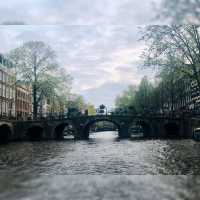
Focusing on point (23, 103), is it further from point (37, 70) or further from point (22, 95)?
point (37, 70)

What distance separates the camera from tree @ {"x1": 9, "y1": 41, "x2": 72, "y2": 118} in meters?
24.1

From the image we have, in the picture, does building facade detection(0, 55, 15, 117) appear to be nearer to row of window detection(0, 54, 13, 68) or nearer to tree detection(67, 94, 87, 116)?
row of window detection(0, 54, 13, 68)

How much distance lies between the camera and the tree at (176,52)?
1753 cm

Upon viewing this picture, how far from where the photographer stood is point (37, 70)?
2770 cm

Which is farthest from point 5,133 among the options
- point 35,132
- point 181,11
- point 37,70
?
point 181,11

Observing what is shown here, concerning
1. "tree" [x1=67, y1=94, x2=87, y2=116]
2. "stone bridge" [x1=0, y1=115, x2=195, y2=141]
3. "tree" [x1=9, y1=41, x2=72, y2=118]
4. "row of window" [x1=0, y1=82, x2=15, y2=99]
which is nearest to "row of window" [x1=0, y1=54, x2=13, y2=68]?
"tree" [x1=9, y1=41, x2=72, y2=118]

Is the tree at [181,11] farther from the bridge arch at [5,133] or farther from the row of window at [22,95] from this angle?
the row of window at [22,95]

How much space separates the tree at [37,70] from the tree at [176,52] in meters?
6.70

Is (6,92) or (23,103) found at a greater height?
(6,92)

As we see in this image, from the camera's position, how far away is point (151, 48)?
17.2 meters

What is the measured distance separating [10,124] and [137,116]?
466 inches

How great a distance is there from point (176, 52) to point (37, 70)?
11.6 m

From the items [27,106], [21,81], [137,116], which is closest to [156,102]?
[137,116]

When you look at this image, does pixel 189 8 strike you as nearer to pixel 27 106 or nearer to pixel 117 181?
pixel 117 181
